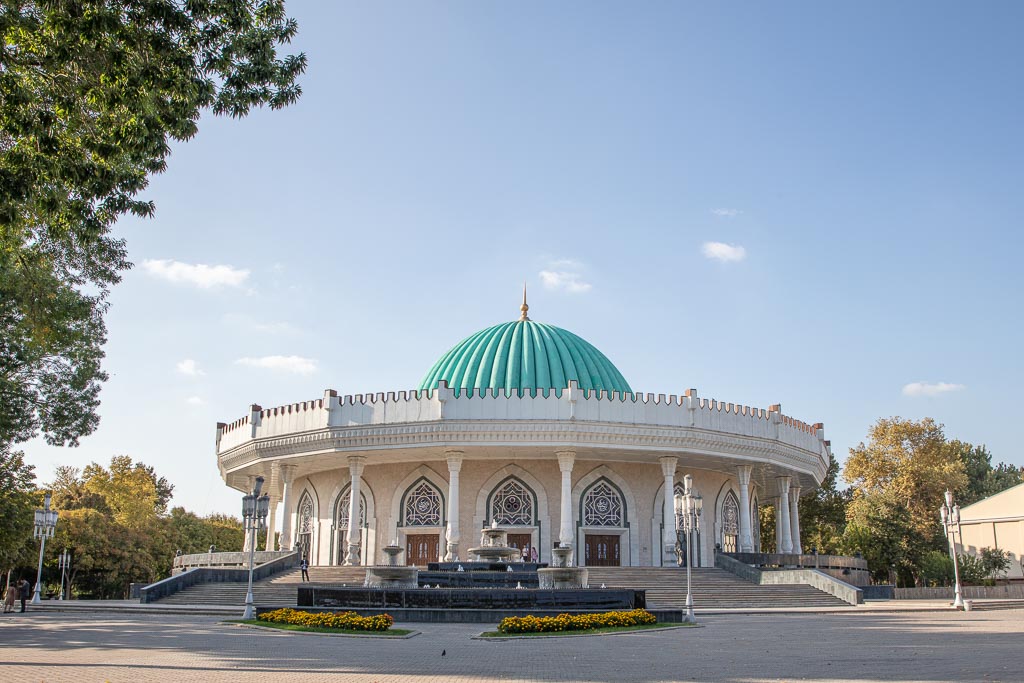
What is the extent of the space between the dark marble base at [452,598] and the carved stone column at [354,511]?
13570mm

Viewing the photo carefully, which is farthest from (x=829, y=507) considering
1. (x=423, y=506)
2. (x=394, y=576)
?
(x=394, y=576)

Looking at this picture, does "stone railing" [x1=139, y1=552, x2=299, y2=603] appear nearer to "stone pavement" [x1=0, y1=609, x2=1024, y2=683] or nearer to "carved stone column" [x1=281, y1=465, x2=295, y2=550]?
"carved stone column" [x1=281, y1=465, x2=295, y2=550]

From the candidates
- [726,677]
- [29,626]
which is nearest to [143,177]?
[726,677]

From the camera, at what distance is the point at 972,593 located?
96.7 ft

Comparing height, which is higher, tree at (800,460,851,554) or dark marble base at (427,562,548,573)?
tree at (800,460,851,554)

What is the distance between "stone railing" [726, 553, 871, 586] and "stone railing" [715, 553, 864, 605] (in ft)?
5.69

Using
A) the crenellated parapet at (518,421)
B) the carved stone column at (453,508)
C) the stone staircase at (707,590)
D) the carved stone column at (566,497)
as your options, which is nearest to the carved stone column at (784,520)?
the crenellated parapet at (518,421)

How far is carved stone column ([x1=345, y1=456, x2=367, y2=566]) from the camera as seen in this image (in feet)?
107

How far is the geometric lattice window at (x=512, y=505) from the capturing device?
33719mm

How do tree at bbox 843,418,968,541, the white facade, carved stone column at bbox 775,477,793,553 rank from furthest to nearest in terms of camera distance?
tree at bbox 843,418,968,541 → carved stone column at bbox 775,477,793,553 → the white facade

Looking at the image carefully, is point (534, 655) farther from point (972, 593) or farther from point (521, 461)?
point (972, 593)

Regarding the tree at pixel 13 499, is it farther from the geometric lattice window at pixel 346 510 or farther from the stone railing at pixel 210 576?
the geometric lattice window at pixel 346 510

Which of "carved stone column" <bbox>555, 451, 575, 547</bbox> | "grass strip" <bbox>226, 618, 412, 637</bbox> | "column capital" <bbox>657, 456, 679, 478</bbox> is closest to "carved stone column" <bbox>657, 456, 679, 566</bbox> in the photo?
"column capital" <bbox>657, 456, 679, 478</bbox>

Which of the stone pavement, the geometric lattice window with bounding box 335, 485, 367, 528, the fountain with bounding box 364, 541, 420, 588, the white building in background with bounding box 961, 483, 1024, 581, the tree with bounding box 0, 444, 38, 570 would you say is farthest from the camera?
the white building in background with bounding box 961, 483, 1024, 581
